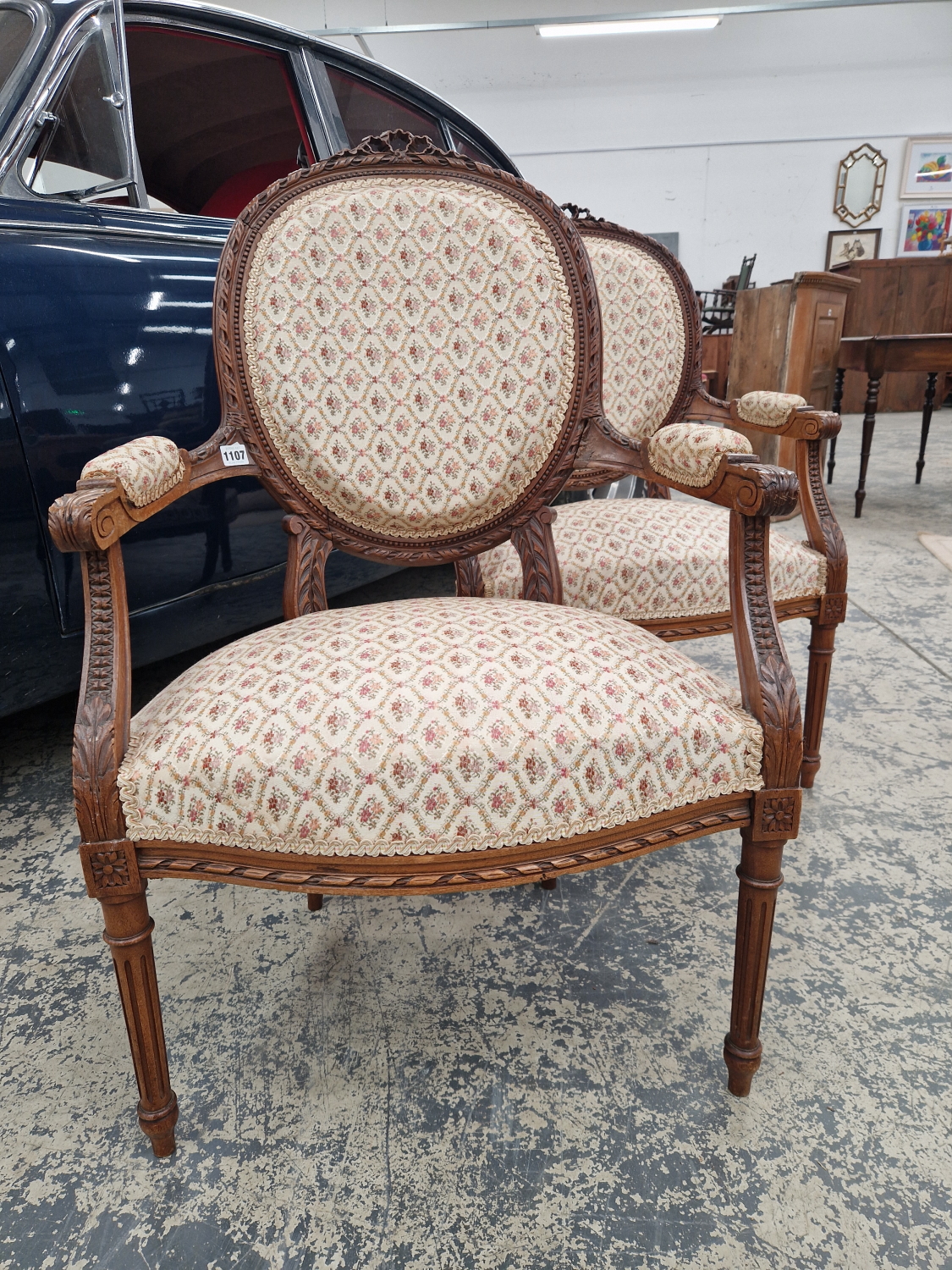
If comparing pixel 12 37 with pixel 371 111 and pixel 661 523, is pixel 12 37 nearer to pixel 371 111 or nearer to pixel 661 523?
pixel 371 111

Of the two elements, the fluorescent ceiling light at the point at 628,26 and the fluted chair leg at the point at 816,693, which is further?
the fluorescent ceiling light at the point at 628,26

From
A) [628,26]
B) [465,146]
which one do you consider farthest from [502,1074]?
[628,26]

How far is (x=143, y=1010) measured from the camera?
82 cm

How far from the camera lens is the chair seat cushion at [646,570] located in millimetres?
1366

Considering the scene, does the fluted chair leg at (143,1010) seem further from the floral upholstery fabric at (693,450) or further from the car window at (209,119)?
the car window at (209,119)

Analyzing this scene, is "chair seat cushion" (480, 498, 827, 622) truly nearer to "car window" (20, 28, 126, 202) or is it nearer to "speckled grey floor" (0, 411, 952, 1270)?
"speckled grey floor" (0, 411, 952, 1270)

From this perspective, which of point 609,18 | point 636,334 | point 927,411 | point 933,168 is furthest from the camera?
point 933,168

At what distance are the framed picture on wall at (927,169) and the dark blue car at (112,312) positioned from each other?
8.58m

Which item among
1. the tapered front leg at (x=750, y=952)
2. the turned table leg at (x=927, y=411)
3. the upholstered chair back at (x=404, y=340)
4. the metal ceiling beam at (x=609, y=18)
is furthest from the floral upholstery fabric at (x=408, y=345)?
the metal ceiling beam at (x=609, y=18)

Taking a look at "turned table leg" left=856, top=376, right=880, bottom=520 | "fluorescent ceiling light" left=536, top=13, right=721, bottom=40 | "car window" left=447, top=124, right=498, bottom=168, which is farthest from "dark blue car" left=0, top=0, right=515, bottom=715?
"fluorescent ceiling light" left=536, top=13, right=721, bottom=40

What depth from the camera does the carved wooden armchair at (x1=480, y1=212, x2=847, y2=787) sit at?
1368mm

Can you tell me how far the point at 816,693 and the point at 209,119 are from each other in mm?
2196

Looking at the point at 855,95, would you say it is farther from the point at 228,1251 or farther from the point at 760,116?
the point at 228,1251

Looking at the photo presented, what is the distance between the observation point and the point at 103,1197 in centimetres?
82
